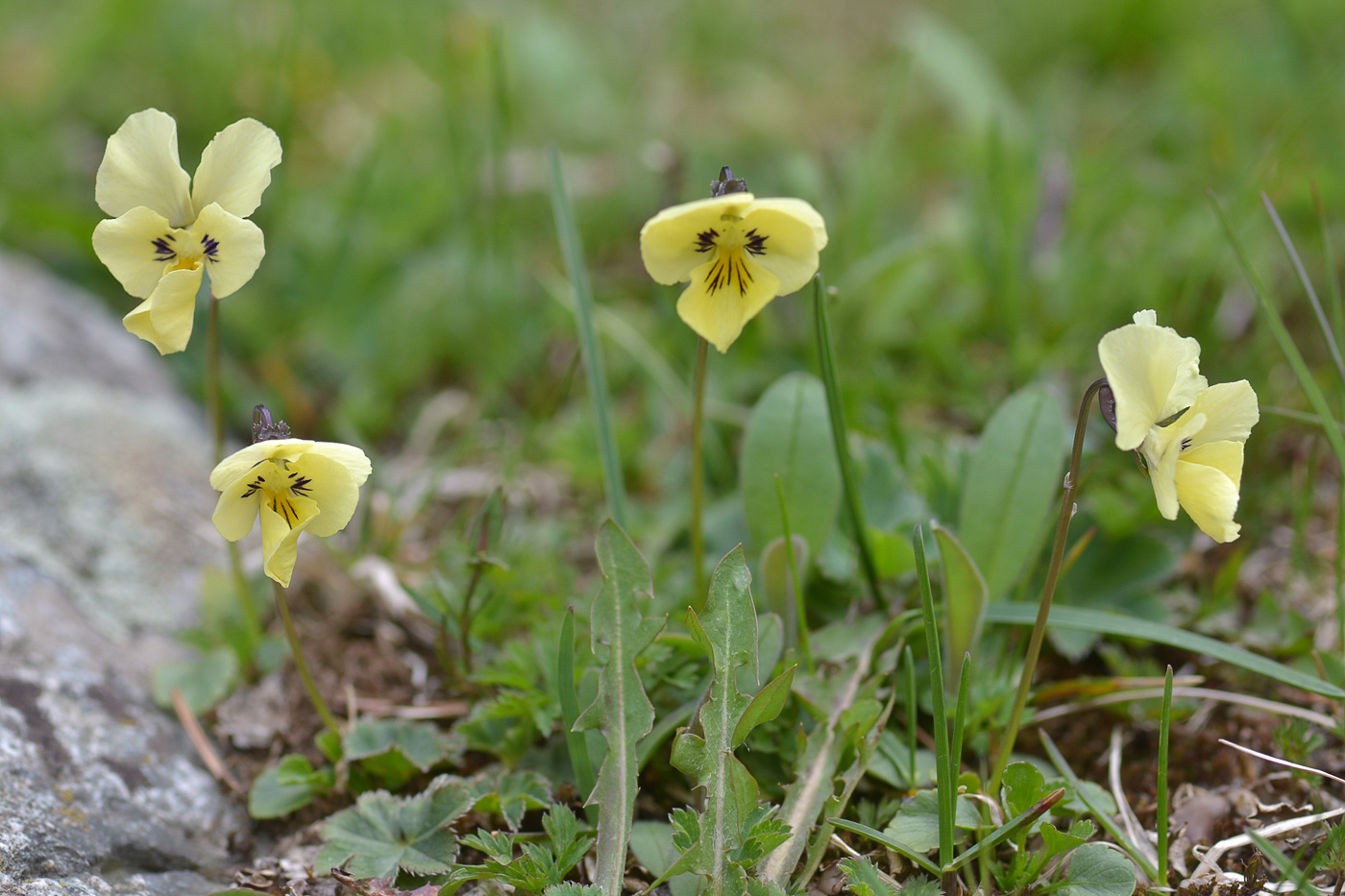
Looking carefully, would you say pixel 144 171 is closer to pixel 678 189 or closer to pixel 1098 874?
pixel 678 189

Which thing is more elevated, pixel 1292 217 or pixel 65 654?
pixel 1292 217

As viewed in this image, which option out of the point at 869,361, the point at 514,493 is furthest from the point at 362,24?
the point at 869,361

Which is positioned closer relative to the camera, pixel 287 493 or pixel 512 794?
pixel 287 493

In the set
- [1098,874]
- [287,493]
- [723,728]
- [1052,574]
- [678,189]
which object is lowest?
[1098,874]

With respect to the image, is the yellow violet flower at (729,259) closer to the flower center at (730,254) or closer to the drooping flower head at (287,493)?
the flower center at (730,254)

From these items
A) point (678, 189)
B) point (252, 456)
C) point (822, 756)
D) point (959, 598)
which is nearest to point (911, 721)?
point (822, 756)

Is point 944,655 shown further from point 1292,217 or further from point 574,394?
point 1292,217
